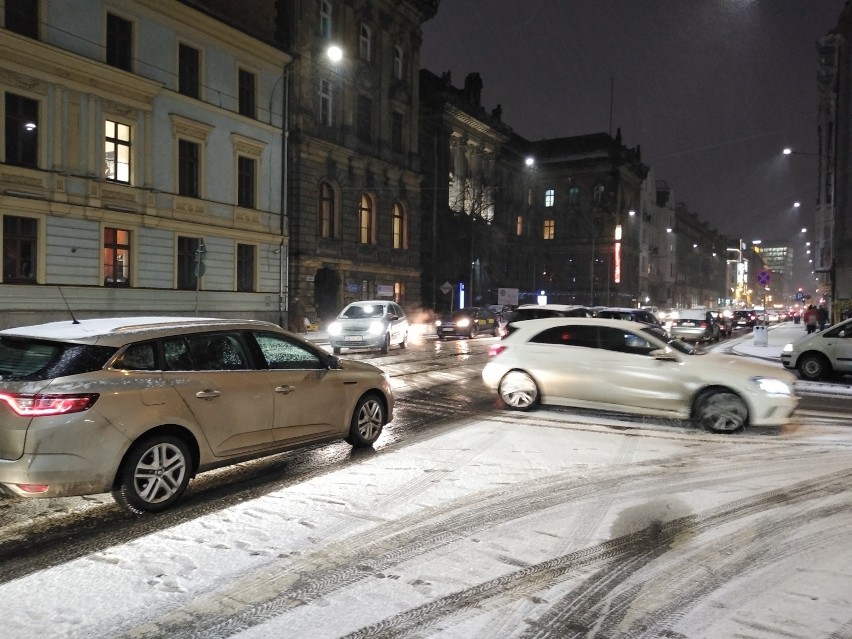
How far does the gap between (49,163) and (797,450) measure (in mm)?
23972

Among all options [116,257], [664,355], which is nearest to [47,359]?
[664,355]

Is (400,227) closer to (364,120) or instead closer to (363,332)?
(364,120)

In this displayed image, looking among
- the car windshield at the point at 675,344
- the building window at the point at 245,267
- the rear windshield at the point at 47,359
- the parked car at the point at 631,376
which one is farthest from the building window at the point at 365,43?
the rear windshield at the point at 47,359

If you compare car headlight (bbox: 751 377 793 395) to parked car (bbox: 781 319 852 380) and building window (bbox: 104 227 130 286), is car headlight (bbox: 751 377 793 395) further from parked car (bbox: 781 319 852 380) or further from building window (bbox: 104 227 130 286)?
building window (bbox: 104 227 130 286)

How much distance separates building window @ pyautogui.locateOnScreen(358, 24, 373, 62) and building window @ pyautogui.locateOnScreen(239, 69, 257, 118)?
370 inches

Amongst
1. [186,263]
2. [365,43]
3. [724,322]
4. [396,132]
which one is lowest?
[724,322]

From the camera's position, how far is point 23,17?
70.6ft

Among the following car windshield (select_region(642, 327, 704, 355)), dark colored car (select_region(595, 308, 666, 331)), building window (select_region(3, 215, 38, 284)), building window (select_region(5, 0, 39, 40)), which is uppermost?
building window (select_region(5, 0, 39, 40))

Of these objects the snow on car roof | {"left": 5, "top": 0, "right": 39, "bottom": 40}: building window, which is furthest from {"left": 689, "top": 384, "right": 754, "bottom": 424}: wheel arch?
{"left": 5, "top": 0, "right": 39, "bottom": 40}: building window

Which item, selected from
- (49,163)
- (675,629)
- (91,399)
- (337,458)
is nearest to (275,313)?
(49,163)

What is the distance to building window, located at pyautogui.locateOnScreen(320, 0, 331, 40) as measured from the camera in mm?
34750

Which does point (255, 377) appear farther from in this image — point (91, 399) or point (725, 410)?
point (725, 410)

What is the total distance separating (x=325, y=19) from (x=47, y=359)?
34715mm

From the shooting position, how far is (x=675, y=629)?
3439 mm
